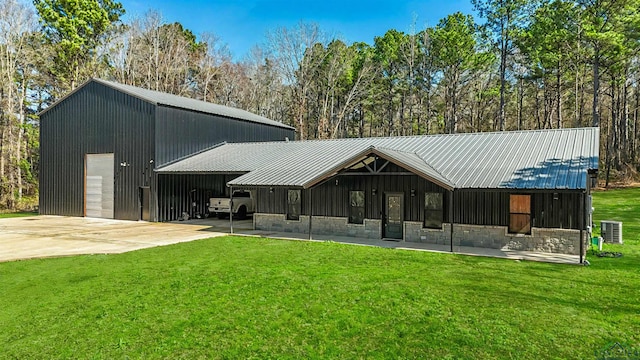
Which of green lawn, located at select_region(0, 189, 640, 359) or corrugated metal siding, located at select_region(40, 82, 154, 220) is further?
corrugated metal siding, located at select_region(40, 82, 154, 220)

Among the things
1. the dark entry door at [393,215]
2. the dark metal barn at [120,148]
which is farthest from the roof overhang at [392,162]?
the dark metal barn at [120,148]

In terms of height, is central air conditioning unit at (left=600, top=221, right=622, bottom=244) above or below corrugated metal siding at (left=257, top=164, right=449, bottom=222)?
below

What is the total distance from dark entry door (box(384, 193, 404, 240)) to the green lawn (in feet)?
11.6

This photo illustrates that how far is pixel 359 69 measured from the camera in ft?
139

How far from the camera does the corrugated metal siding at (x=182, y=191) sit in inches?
857

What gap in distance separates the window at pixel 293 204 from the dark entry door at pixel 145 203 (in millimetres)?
9230

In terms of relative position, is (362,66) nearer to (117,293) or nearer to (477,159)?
(477,159)

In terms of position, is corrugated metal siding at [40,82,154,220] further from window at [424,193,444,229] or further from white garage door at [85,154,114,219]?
window at [424,193,444,229]

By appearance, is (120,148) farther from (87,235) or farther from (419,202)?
(419,202)

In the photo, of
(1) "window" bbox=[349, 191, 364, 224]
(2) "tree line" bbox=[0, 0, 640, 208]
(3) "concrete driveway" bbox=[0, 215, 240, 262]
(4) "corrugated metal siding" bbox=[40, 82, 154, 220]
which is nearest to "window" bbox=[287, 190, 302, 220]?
(1) "window" bbox=[349, 191, 364, 224]

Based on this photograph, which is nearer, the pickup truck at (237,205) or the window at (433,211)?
the window at (433,211)

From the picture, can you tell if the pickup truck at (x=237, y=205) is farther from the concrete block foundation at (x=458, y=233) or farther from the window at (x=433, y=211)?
the window at (x=433, y=211)

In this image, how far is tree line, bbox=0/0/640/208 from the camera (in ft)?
100

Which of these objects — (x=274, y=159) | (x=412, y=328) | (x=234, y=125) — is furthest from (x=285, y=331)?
(x=234, y=125)
